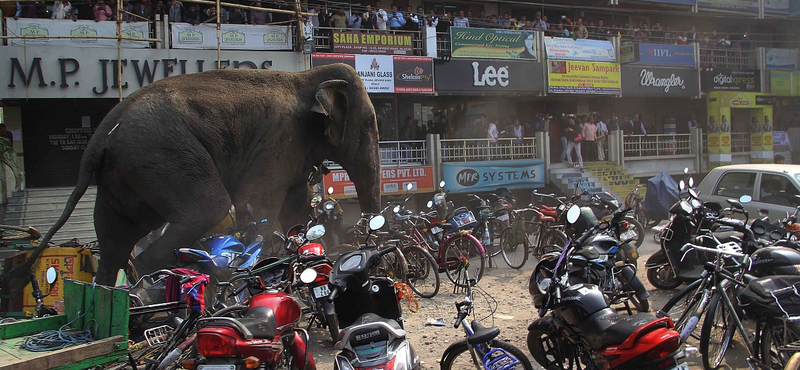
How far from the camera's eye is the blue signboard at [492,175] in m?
15.6

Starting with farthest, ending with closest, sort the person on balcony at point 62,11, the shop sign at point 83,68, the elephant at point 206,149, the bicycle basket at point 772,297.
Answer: the person on balcony at point 62,11, the shop sign at point 83,68, the elephant at point 206,149, the bicycle basket at point 772,297

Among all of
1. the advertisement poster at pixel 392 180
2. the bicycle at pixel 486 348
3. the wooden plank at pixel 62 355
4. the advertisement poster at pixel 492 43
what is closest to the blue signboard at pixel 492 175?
the advertisement poster at pixel 392 180

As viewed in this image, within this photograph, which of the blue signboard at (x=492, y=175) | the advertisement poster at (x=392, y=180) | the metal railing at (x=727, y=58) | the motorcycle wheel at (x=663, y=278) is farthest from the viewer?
the metal railing at (x=727, y=58)

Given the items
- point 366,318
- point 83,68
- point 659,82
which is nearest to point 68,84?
point 83,68

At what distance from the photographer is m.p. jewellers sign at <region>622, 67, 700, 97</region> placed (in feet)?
64.8

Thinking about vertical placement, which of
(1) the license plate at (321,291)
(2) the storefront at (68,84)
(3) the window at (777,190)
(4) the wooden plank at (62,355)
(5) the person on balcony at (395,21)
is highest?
(5) the person on balcony at (395,21)

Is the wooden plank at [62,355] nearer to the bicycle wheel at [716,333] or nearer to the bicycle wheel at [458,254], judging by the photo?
the bicycle wheel at [716,333]

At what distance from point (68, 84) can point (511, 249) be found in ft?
34.8

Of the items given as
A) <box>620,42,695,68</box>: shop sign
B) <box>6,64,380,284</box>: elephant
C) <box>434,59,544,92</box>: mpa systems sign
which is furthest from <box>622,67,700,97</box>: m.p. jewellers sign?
<box>6,64,380,284</box>: elephant

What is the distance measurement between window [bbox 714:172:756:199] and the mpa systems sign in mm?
8677

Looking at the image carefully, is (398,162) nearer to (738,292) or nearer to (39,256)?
(39,256)

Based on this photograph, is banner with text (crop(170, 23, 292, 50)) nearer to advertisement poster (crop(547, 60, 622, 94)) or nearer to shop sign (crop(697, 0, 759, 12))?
advertisement poster (crop(547, 60, 622, 94))

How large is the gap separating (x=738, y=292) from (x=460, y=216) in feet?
14.4

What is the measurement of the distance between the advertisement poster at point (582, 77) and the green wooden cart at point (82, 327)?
1637 centimetres
